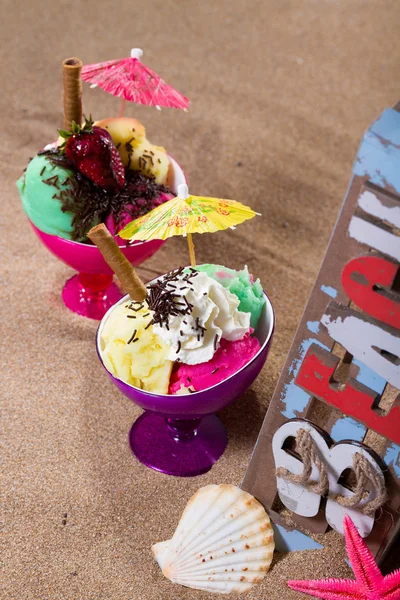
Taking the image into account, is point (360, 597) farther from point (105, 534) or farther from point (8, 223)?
point (8, 223)

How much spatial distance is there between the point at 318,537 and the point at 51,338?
0.65 meters

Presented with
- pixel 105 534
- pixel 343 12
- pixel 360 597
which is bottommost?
pixel 105 534

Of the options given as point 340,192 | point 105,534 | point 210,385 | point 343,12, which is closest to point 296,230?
point 340,192

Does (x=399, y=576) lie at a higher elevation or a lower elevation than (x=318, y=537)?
higher

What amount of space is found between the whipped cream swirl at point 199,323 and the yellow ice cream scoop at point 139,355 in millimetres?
20

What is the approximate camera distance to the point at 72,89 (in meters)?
1.41

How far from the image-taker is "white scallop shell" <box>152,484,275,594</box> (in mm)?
1114

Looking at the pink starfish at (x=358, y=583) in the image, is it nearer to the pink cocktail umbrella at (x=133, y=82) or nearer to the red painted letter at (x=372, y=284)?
the red painted letter at (x=372, y=284)

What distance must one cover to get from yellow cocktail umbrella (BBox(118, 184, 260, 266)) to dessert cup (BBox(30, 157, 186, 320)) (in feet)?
0.59

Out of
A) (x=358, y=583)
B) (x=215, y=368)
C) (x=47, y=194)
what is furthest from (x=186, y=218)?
(x=358, y=583)

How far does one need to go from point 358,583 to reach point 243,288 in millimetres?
467

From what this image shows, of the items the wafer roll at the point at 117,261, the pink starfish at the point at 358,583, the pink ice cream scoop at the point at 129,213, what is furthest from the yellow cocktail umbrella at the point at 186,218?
the pink starfish at the point at 358,583

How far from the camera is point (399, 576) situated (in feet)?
3.33

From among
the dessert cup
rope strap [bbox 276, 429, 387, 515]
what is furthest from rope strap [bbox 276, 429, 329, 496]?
the dessert cup
